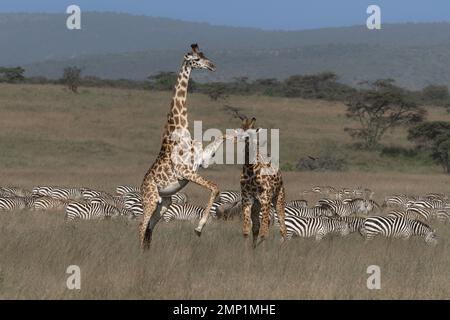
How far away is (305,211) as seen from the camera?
1695 centimetres

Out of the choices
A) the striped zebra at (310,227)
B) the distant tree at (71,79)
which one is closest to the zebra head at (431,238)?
the striped zebra at (310,227)

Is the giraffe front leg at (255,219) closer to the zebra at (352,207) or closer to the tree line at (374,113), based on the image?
the zebra at (352,207)

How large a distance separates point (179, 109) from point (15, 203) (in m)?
8.27

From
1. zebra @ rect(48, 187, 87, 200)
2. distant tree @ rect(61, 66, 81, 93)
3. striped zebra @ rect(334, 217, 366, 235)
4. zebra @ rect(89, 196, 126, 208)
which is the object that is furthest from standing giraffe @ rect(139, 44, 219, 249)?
distant tree @ rect(61, 66, 81, 93)

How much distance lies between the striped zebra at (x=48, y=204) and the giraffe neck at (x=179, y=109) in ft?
25.8

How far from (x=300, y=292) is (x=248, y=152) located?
356 centimetres

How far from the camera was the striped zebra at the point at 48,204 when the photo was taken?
1867 centimetres

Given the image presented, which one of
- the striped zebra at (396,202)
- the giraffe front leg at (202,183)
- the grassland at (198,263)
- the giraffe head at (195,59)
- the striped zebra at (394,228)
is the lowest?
the striped zebra at (396,202)

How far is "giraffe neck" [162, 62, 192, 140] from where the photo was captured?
11180 millimetres

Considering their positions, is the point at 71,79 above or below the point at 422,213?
above

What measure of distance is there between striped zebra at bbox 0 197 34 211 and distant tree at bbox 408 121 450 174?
2791 cm

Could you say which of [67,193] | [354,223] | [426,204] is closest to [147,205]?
[354,223]

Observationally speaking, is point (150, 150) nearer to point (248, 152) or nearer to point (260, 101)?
point (260, 101)

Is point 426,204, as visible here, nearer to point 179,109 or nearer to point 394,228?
point 394,228
